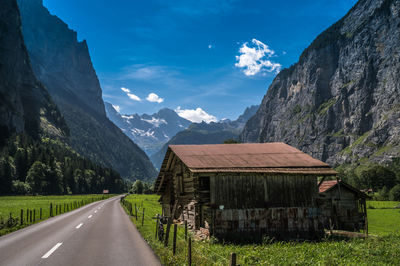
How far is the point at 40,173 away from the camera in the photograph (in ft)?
389

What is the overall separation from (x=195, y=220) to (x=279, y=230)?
6393 millimetres

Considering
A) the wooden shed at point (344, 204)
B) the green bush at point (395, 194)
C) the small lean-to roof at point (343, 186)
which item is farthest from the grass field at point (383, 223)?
the green bush at point (395, 194)

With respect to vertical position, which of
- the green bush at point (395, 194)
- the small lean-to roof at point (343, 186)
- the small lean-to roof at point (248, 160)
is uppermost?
the small lean-to roof at point (248, 160)

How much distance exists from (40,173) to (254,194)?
383 ft

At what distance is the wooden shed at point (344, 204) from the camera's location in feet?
113

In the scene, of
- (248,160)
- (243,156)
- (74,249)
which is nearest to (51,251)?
(74,249)

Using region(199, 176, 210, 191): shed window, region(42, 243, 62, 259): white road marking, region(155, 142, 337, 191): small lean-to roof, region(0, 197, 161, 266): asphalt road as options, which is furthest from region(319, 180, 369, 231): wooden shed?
region(42, 243, 62, 259): white road marking

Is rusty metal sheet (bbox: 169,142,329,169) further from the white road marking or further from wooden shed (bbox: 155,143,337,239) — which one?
the white road marking

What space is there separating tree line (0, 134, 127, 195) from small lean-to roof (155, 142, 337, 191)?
4005 inches

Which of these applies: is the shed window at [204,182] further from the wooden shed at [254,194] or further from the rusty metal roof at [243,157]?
the rusty metal roof at [243,157]

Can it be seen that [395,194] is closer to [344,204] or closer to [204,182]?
[344,204]

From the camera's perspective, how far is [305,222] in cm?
2356

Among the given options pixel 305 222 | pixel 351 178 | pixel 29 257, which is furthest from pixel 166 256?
pixel 351 178

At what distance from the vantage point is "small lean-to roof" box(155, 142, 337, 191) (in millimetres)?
22609
